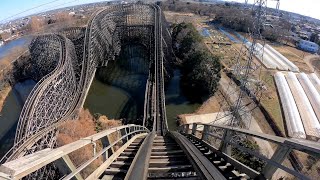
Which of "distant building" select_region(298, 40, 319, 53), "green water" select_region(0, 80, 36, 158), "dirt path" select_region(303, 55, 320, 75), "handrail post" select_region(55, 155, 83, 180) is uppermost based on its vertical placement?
"handrail post" select_region(55, 155, 83, 180)

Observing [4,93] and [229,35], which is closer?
[4,93]

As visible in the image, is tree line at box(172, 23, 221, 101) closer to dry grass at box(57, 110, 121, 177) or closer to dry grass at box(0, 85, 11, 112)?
dry grass at box(57, 110, 121, 177)

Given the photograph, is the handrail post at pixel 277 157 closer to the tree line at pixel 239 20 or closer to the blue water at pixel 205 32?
the tree line at pixel 239 20

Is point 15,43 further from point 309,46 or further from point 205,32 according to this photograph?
point 309,46

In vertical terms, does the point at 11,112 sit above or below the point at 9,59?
below

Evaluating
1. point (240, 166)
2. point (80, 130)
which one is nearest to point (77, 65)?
point (80, 130)

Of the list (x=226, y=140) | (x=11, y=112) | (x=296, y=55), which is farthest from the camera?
(x=296, y=55)

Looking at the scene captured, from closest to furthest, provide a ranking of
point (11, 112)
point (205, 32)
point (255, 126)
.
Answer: point (255, 126) → point (11, 112) → point (205, 32)

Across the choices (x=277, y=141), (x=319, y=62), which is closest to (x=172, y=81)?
(x=319, y=62)

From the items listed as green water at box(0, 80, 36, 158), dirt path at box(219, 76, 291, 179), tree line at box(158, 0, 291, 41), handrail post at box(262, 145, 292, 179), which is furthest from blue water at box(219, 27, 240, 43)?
handrail post at box(262, 145, 292, 179)
